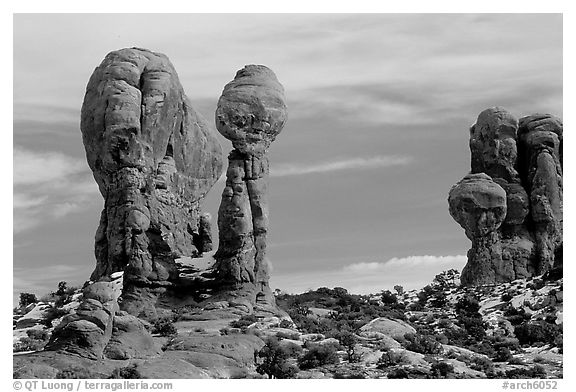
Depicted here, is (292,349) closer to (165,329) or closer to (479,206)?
(165,329)

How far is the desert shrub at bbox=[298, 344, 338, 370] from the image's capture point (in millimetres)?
54375

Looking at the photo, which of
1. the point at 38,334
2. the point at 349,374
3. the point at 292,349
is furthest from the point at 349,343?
the point at 38,334

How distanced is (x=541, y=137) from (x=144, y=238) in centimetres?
3523

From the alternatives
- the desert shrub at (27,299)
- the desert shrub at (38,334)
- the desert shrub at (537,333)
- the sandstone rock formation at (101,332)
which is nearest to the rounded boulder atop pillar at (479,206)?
the desert shrub at (537,333)

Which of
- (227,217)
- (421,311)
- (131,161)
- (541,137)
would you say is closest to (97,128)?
(131,161)

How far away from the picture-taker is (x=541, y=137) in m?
87.4

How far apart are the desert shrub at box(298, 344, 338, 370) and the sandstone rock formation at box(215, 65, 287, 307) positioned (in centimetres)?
745

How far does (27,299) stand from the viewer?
75.5 m

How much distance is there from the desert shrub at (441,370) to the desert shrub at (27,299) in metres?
28.5

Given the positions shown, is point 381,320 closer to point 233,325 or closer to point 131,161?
point 233,325

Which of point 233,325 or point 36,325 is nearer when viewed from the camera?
point 233,325

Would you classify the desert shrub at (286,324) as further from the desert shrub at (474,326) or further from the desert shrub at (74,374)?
the desert shrub at (74,374)

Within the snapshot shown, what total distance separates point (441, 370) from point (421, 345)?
17.6ft

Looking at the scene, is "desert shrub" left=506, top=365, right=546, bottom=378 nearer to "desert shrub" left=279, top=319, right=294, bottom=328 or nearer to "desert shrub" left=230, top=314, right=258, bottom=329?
"desert shrub" left=279, top=319, right=294, bottom=328
